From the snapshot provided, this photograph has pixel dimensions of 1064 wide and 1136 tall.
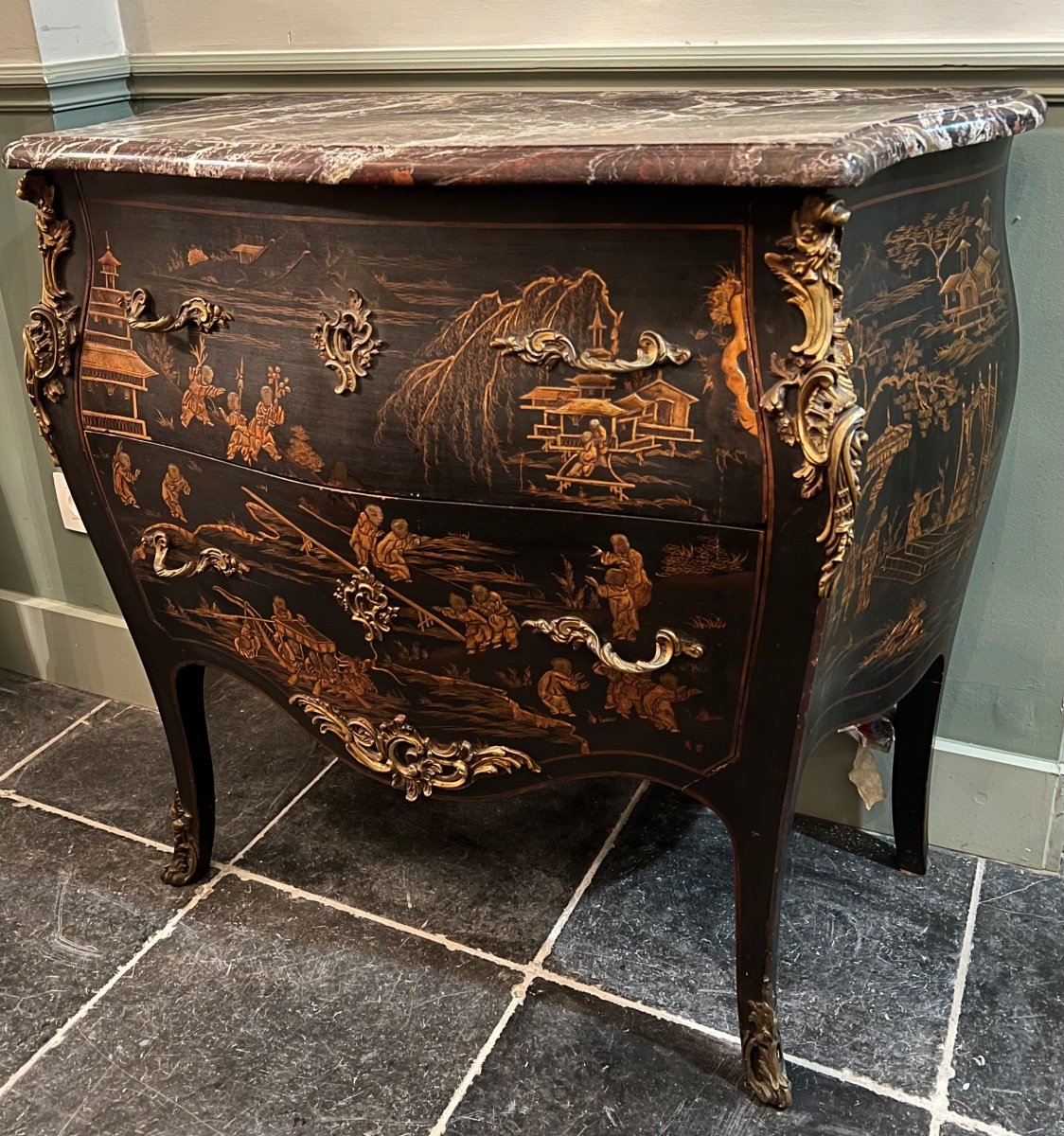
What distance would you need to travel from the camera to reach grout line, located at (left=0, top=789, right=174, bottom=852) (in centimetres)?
152

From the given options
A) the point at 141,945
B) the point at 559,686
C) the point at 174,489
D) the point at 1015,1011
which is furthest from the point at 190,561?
the point at 1015,1011

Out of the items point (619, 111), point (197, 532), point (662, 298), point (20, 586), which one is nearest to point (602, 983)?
point (197, 532)

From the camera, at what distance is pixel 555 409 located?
2.86 feet

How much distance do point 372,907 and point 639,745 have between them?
20.9 inches

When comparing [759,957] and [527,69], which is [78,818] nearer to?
[759,957]

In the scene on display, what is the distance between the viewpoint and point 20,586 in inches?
74.0

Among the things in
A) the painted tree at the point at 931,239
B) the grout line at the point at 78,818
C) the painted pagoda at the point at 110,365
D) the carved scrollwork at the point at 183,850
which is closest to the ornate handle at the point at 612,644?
the painted tree at the point at 931,239

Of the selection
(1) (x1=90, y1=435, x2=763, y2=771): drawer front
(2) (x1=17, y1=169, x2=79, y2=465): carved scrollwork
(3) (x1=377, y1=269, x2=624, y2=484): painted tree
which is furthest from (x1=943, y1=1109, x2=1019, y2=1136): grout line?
(2) (x1=17, y1=169, x2=79, y2=465): carved scrollwork

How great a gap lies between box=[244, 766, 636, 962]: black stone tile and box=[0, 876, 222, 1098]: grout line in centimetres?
9

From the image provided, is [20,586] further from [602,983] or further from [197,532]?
[602,983]

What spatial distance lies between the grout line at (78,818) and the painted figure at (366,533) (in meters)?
0.71

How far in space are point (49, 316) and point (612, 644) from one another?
639mm

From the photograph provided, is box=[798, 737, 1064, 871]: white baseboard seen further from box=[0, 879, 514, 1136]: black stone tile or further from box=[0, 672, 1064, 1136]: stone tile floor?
box=[0, 879, 514, 1136]: black stone tile

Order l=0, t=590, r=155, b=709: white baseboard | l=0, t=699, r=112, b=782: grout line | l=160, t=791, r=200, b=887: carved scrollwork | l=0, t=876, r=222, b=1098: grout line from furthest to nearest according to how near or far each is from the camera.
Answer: l=0, t=590, r=155, b=709: white baseboard < l=0, t=699, r=112, b=782: grout line < l=160, t=791, r=200, b=887: carved scrollwork < l=0, t=876, r=222, b=1098: grout line
